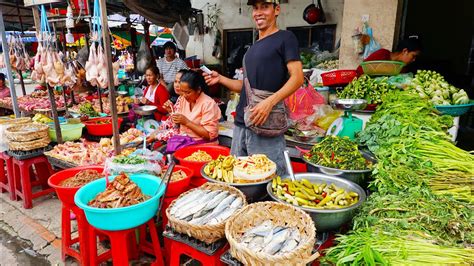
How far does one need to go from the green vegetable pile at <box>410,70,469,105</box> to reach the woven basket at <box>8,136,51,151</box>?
4.93 m

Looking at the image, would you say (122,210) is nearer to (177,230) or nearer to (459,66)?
(177,230)

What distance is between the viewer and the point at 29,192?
416cm

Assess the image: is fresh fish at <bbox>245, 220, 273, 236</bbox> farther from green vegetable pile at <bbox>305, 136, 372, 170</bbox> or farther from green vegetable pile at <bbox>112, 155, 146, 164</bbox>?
green vegetable pile at <bbox>112, 155, 146, 164</bbox>

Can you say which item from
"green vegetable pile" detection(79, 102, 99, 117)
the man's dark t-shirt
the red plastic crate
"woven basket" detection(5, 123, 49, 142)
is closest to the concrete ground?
"woven basket" detection(5, 123, 49, 142)

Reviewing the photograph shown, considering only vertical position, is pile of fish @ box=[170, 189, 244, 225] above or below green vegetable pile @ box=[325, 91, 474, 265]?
below

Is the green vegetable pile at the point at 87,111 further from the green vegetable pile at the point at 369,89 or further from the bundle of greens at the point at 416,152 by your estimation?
the bundle of greens at the point at 416,152

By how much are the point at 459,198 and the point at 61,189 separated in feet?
9.85

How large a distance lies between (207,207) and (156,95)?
3.68 meters

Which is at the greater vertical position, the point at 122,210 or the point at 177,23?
the point at 177,23

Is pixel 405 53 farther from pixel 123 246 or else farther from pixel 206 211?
pixel 123 246

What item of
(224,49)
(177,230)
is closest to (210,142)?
(177,230)

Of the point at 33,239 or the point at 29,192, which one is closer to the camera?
the point at 33,239

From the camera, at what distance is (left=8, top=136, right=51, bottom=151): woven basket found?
12.9ft

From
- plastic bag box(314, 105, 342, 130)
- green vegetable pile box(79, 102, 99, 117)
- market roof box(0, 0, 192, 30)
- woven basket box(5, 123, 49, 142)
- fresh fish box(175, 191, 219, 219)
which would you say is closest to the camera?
fresh fish box(175, 191, 219, 219)
